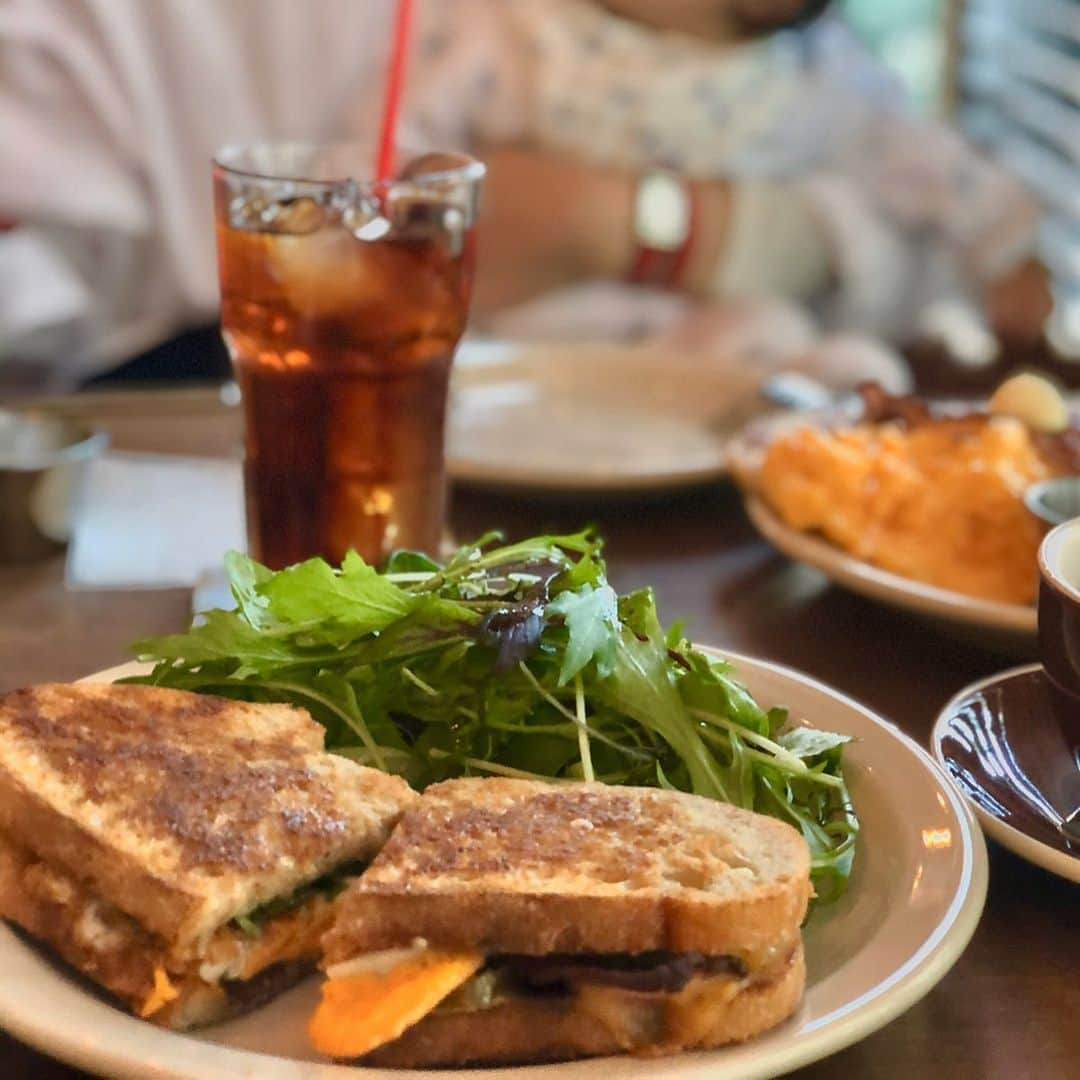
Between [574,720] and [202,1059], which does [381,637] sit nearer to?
[574,720]

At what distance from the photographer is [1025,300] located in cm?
273

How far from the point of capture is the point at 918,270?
290 cm

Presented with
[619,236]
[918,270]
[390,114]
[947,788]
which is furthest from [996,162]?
[947,788]

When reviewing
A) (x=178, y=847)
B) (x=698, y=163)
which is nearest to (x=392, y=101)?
(x=178, y=847)

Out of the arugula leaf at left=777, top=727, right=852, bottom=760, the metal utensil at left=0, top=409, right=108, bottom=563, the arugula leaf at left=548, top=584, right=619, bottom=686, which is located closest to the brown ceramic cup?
the arugula leaf at left=777, top=727, right=852, bottom=760

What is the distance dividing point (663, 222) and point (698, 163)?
219 mm

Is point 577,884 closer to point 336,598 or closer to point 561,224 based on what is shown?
point 336,598

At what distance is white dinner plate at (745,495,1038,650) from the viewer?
1.06 metres

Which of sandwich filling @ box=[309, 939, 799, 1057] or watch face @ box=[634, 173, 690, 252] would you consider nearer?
sandwich filling @ box=[309, 939, 799, 1057]

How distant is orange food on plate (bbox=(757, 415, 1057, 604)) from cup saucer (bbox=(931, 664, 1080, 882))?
218 mm

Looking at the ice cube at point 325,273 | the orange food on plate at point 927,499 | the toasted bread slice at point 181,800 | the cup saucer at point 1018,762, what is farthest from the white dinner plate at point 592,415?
the toasted bread slice at point 181,800

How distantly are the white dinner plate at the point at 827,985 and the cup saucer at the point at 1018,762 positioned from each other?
4cm

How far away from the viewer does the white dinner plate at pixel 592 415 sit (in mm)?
1361

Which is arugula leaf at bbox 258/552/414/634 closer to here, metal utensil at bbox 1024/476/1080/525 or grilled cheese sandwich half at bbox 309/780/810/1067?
grilled cheese sandwich half at bbox 309/780/810/1067
